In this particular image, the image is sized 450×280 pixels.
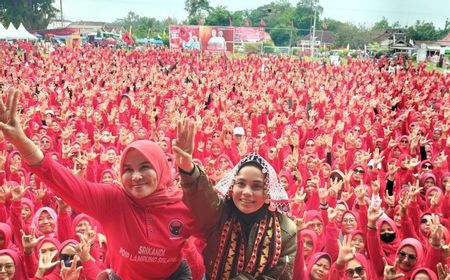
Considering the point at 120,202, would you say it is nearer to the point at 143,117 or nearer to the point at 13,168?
the point at 13,168

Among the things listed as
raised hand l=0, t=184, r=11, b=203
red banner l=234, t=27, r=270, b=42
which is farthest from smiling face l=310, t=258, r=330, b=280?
red banner l=234, t=27, r=270, b=42

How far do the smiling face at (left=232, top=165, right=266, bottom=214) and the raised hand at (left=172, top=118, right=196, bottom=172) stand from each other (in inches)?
10.0

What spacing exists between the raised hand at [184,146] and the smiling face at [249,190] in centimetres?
25

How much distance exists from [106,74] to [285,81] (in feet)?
18.2

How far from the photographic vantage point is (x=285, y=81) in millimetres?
15391

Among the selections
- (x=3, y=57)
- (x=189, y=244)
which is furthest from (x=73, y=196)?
(x=3, y=57)

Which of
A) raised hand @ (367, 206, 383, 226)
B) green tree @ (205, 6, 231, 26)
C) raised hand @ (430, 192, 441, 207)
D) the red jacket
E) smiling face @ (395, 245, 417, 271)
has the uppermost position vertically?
green tree @ (205, 6, 231, 26)

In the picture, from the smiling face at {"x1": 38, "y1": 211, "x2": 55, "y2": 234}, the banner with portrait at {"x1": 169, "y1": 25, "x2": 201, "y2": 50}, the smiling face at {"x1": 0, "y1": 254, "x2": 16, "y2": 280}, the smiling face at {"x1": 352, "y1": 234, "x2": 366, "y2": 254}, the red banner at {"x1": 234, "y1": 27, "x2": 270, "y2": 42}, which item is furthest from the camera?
the red banner at {"x1": 234, "y1": 27, "x2": 270, "y2": 42}

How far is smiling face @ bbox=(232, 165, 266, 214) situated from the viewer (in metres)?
2.20

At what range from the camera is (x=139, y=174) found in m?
2.26

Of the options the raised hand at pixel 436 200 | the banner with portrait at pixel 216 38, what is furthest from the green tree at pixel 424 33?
the raised hand at pixel 436 200

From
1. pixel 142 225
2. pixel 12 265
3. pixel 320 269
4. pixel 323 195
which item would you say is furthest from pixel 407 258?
pixel 12 265

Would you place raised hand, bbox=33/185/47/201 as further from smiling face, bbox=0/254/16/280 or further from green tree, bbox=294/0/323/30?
green tree, bbox=294/0/323/30

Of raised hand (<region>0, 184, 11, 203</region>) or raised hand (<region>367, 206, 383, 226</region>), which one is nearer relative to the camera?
raised hand (<region>367, 206, 383, 226</region>)
